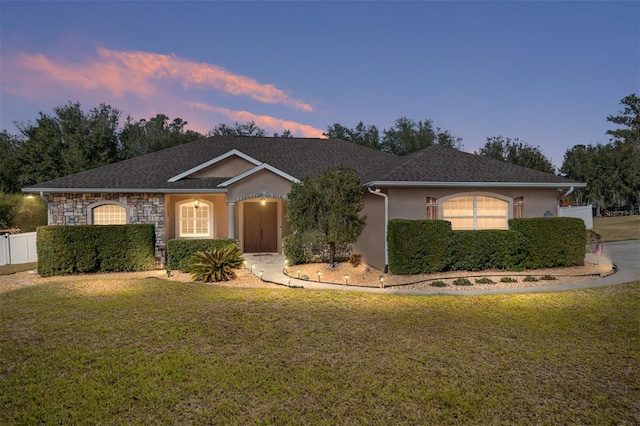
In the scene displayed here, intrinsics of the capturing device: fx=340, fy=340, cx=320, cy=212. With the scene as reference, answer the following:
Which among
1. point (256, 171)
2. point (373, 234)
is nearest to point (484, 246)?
point (373, 234)

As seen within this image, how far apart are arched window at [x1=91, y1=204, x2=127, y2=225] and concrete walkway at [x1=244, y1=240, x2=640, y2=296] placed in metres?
5.93

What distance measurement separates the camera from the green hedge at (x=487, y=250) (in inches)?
476

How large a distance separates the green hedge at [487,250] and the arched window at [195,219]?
11.4m

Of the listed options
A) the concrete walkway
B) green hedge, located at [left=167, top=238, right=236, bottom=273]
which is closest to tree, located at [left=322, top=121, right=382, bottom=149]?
the concrete walkway

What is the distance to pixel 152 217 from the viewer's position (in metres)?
15.3

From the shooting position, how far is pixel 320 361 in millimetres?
5141

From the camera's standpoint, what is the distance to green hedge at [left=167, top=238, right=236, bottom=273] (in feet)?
44.0

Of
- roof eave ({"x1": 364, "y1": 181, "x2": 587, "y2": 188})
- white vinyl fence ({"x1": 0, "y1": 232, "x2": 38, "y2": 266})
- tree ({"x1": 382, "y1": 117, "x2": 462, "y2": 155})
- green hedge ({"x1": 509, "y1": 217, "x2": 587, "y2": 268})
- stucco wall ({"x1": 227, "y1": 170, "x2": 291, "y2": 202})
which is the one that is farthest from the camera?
tree ({"x1": 382, "y1": 117, "x2": 462, "y2": 155})

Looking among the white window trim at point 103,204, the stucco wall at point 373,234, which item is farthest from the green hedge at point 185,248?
the stucco wall at point 373,234

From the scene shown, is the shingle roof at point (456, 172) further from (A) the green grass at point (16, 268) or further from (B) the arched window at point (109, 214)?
(A) the green grass at point (16, 268)

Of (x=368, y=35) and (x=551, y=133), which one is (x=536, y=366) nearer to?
(x=368, y=35)

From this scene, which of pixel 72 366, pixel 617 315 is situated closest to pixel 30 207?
pixel 72 366

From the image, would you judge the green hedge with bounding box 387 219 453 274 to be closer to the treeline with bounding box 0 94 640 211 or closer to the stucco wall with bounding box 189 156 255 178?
the stucco wall with bounding box 189 156 255 178

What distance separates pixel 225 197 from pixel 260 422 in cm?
1440
